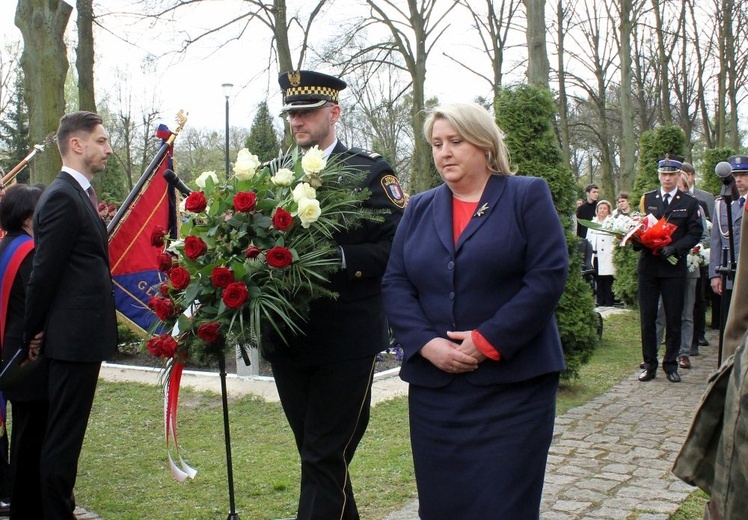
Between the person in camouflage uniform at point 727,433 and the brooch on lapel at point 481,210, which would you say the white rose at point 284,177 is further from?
the person in camouflage uniform at point 727,433

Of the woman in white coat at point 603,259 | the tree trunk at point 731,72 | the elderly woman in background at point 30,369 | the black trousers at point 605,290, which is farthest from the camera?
the tree trunk at point 731,72

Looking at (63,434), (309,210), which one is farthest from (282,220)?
(63,434)

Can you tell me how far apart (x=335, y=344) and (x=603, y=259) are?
38.8 ft

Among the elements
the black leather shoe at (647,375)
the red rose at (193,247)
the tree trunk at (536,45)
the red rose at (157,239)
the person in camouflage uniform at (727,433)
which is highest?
the tree trunk at (536,45)

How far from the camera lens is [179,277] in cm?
345

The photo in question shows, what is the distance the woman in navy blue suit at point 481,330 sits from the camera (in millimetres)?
2980

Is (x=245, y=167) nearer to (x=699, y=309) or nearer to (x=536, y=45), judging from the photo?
(x=699, y=309)

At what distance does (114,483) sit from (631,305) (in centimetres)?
1067

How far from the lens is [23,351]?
4328 mm

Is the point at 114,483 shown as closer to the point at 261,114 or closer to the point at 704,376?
the point at 704,376

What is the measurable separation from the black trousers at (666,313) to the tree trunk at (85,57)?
11772 millimetres

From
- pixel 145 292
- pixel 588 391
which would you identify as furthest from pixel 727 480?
pixel 145 292

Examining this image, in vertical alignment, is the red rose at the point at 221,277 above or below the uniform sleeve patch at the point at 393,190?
below

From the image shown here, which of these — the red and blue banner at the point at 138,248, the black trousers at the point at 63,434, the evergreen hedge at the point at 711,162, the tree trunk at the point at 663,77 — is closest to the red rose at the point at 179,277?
the black trousers at the point at 63,434
